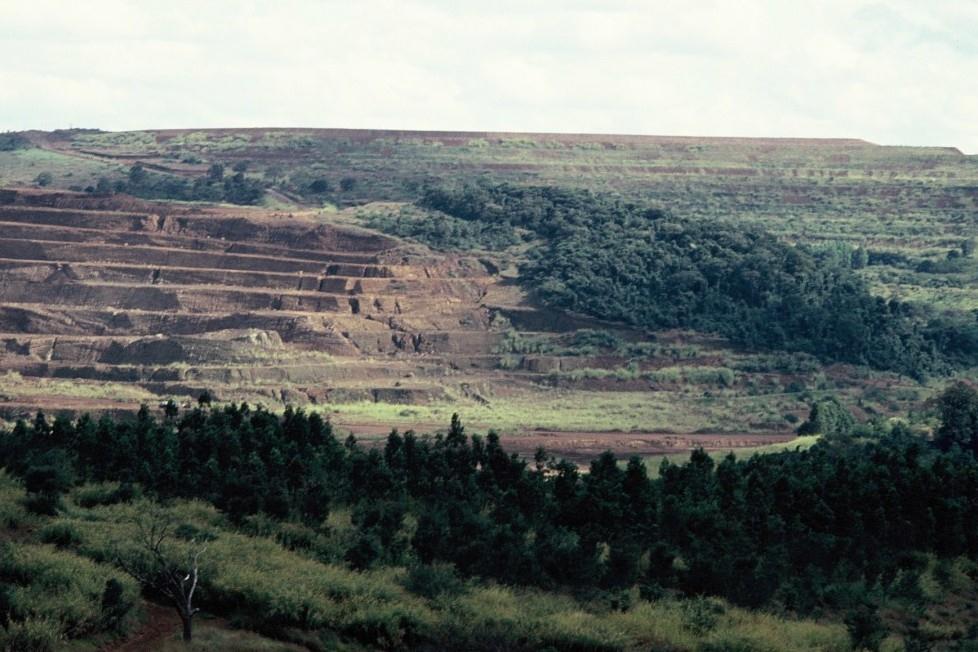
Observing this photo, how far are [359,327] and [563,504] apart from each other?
194 feet

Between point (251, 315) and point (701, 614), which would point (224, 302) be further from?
point (701, 614)

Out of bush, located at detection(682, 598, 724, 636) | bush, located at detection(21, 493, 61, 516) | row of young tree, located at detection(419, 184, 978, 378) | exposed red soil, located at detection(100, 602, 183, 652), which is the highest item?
row of young tree, located at detection(419, 184, 978, 378)

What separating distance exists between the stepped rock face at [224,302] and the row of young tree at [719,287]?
7.69m

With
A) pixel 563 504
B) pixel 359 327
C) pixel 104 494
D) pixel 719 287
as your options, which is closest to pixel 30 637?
pixel 104 494

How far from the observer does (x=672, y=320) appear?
409ft

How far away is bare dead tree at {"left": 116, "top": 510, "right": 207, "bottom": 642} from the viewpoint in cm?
4228

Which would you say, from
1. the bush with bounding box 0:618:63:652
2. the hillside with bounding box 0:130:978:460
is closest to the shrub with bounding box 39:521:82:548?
the bush with bounding box 0:618:63:652

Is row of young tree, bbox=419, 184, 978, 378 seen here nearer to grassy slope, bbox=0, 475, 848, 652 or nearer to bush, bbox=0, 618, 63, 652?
grassy slope, bbox=0, 475, 848, 652

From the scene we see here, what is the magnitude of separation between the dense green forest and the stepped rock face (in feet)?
132

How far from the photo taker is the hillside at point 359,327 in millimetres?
105562

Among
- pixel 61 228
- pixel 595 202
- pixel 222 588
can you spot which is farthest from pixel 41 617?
pixel 595 202

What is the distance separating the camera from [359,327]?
383ft

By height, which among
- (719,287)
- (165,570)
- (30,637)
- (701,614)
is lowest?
(701,614)

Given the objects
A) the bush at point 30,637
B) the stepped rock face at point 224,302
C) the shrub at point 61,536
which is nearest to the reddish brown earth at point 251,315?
the stepped rock face at point 224,302
